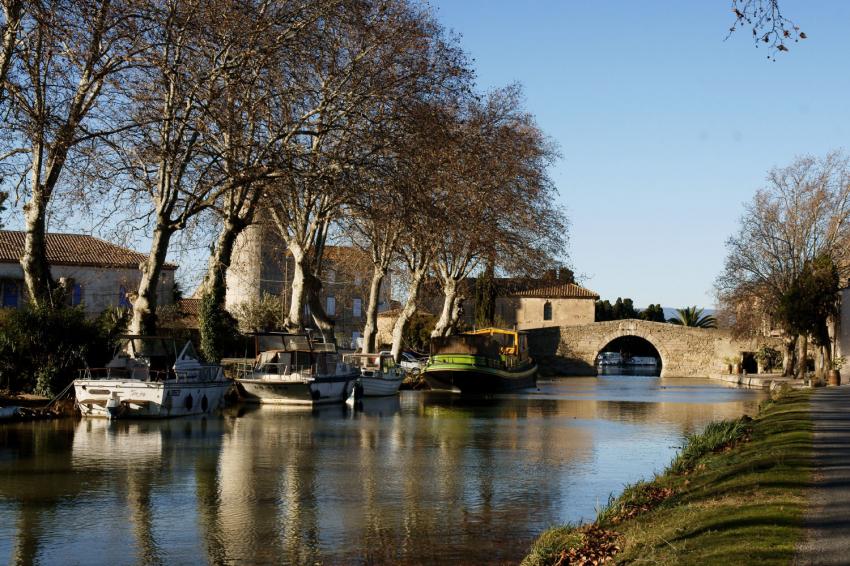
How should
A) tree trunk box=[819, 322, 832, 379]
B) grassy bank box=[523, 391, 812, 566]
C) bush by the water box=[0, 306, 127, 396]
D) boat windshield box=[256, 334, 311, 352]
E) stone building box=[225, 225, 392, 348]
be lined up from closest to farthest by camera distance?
grassy bank box=[523, 391, 812, 566], bush by the water box=[0, 306, 127, 396], boat windshield box=[256, 334, 311, 352], tree trunk box=[819, 322, 832, 379], stone building box=[225, 225, 392, 348]

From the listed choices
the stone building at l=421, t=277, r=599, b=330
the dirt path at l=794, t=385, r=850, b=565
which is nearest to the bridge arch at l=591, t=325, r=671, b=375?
the stone building at l=421, t=277, r=599, b=330

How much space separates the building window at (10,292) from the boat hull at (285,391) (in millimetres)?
32231

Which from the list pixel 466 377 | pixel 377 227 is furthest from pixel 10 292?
pixel 466 377

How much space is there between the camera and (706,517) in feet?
32.8

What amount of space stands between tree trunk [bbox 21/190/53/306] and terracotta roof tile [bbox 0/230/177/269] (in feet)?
115

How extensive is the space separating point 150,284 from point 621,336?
5791cm

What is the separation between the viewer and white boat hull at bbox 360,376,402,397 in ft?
123

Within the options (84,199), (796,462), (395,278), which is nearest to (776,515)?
(796,462)

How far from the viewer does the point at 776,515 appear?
31.2 ft

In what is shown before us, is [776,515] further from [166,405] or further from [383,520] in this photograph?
[166,405]

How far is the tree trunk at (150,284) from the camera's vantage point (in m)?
27.9

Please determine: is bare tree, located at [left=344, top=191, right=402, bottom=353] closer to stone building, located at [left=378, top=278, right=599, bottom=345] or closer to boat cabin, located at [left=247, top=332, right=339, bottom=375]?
boat cabin, located at [left=247, top=332, right=339, bottom=375]

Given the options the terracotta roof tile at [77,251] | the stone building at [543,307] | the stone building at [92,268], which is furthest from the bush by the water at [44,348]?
the stone building at [543,307]

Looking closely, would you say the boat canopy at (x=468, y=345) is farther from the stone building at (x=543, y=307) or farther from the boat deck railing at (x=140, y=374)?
the stone building at (x=543, y=307)
